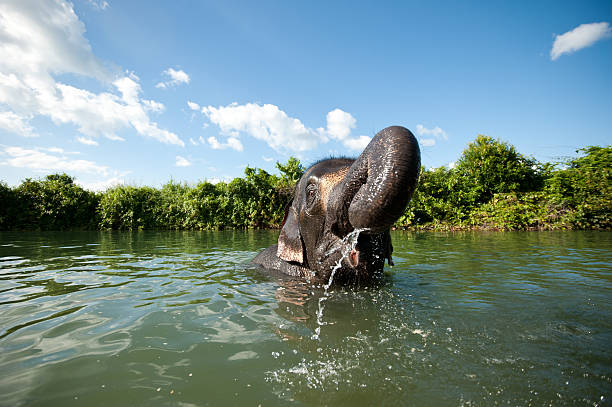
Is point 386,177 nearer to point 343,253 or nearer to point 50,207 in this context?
point 343,253

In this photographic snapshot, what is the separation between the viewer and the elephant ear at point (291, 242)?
4516 millimetres

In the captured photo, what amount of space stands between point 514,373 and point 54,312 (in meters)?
4.37

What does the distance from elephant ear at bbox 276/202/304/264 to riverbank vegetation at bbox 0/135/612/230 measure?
1624cm

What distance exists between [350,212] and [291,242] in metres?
1.89

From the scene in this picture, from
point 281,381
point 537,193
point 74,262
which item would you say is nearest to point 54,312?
point 281,381

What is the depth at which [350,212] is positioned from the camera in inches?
118

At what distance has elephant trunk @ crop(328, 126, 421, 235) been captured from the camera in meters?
2.53

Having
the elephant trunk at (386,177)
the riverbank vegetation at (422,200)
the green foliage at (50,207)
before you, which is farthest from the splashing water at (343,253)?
the green foliage at (50,207)

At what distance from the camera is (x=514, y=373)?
1.90 m

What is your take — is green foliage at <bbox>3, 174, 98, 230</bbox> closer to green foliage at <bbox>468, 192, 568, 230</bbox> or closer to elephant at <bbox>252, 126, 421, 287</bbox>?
elephant at <bbox>252, 126, 421, 287</bbox>

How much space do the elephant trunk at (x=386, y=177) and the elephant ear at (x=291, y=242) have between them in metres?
1.72

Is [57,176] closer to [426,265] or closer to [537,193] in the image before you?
[426,265]

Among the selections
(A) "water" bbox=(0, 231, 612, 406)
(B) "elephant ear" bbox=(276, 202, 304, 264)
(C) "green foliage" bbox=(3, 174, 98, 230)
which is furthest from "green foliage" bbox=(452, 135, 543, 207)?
(C) "green foliage" bbox=(3, 174, 98, 230)

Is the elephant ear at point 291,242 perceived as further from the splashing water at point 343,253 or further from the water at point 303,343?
the splashing water at point 343,253
